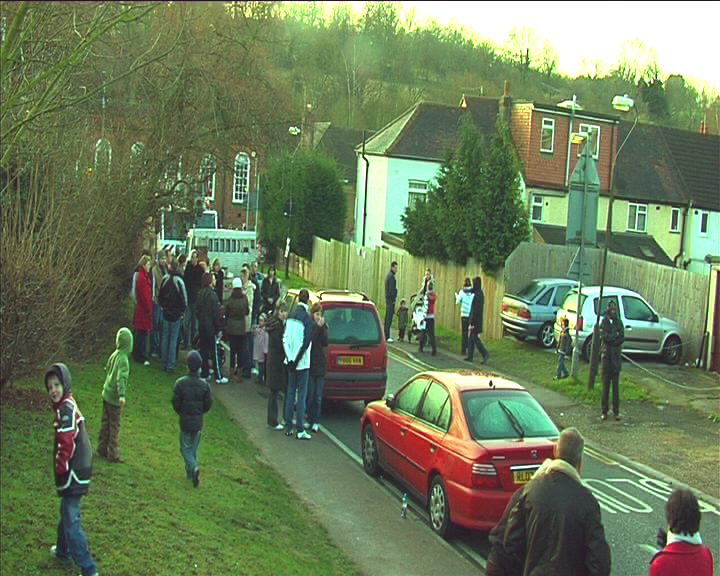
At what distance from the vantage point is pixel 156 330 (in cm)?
1742

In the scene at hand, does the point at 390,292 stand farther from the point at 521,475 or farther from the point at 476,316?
the point at 521,475

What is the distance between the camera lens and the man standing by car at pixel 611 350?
51.2 ft

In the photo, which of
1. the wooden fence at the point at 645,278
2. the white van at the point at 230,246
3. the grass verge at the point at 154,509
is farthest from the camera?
the white van at the point at 230,246

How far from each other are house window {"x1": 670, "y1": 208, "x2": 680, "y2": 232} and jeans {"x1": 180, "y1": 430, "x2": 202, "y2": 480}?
3751cm

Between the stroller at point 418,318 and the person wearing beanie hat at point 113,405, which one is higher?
the person wearing beanie hat at point 113,405

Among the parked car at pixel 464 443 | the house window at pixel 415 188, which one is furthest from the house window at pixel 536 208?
the parked car at pixel 464 443

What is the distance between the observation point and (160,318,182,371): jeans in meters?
16.2

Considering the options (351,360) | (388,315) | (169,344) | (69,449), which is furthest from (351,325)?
(388,315)

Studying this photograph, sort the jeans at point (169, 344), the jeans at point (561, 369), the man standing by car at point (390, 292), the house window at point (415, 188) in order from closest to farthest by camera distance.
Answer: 1. the jeans at point (169, 344)
2. the jeans at point (561, 369)
3. the man standing by car at point (390, 292)
4. the house window at point (415, 188)

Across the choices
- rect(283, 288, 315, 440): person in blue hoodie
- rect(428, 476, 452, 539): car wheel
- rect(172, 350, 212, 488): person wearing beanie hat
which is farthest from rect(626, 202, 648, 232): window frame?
rect(172, 350, 212, 488): person wearing beanie hat

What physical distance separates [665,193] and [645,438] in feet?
100

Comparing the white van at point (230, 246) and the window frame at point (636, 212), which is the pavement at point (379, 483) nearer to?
the white van at point (230, 246)

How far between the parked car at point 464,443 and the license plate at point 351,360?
3.78 meters

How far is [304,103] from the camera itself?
24766 millimetres
